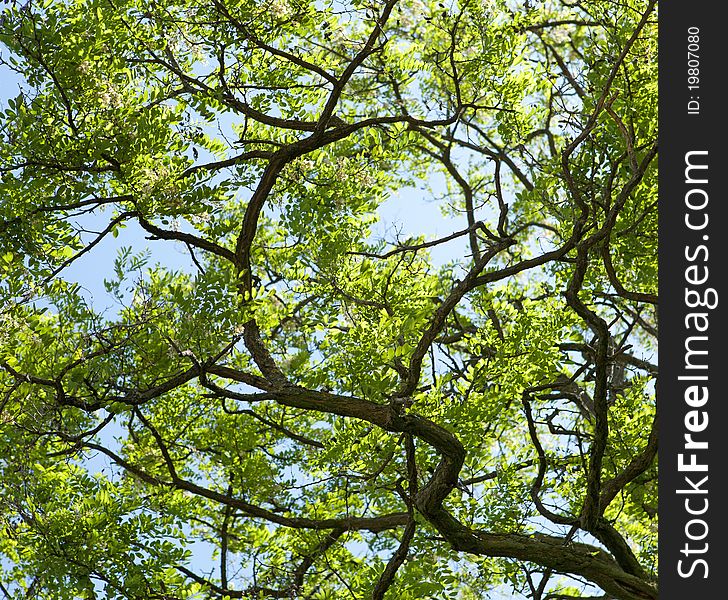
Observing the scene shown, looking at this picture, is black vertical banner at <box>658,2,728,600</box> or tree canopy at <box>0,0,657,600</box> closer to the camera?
black vertical banner at <box>658,2,728,600</box>

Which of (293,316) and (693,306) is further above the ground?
(293,316)

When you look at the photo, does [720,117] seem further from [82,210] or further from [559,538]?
[82,210]

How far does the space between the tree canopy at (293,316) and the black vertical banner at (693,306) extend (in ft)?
3.40

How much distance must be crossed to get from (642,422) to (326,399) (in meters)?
2.96

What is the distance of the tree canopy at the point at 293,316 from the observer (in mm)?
5637

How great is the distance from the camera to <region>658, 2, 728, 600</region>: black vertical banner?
13.0 ft

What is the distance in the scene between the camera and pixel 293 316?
28.0ft

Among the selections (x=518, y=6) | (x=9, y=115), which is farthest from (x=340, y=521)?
(x=518, y=6)

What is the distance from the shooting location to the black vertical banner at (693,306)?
3.98 meters

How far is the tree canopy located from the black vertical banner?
1037mm

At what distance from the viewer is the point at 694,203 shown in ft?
13.7

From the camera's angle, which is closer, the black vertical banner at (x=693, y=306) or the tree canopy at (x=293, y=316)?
the black vertical banner at (x=693, y=306)

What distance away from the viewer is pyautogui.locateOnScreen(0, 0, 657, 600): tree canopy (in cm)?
564

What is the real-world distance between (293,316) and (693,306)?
4.91m
